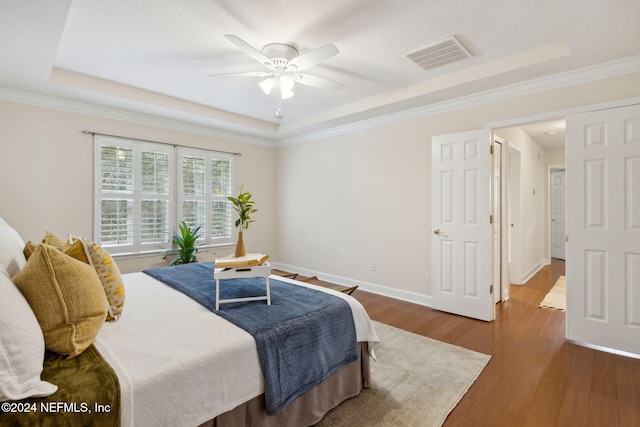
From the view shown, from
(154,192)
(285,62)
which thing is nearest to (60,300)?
(285,62)

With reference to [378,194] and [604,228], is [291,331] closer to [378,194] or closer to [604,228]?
[604,228]

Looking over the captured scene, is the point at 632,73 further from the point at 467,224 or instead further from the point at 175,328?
the point at 175,328

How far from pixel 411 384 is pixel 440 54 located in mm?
2679

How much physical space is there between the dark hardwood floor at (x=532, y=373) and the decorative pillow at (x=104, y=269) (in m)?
1.95

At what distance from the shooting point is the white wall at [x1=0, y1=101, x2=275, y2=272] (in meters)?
3.30

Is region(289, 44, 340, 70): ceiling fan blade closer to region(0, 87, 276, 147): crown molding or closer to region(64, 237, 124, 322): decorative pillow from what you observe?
region(64, 237, 124, 322): decorative pillow

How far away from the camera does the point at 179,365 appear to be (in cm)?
122

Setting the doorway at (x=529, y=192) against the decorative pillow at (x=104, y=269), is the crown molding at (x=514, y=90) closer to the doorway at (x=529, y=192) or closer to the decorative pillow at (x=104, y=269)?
the doorway at (x=529, y=192)

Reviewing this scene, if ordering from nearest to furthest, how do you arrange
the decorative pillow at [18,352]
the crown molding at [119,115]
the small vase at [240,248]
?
the decorative pillow at [18,352] → the small vase at [240,248] → the crown molding at [119,115]

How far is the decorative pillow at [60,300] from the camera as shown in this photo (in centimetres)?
119

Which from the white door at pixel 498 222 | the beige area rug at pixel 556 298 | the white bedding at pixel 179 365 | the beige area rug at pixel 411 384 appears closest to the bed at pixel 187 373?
the white bedding at pixel 179 365

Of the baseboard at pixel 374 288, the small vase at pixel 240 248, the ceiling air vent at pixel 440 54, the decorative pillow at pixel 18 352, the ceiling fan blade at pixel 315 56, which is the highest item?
the ceiling air vent at pixel 440 54

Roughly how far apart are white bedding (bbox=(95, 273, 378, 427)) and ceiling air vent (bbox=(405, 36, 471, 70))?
261 centimetres

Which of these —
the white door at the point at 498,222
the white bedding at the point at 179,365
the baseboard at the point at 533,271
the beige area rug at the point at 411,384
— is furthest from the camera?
the baseboard at the point at 533,271
